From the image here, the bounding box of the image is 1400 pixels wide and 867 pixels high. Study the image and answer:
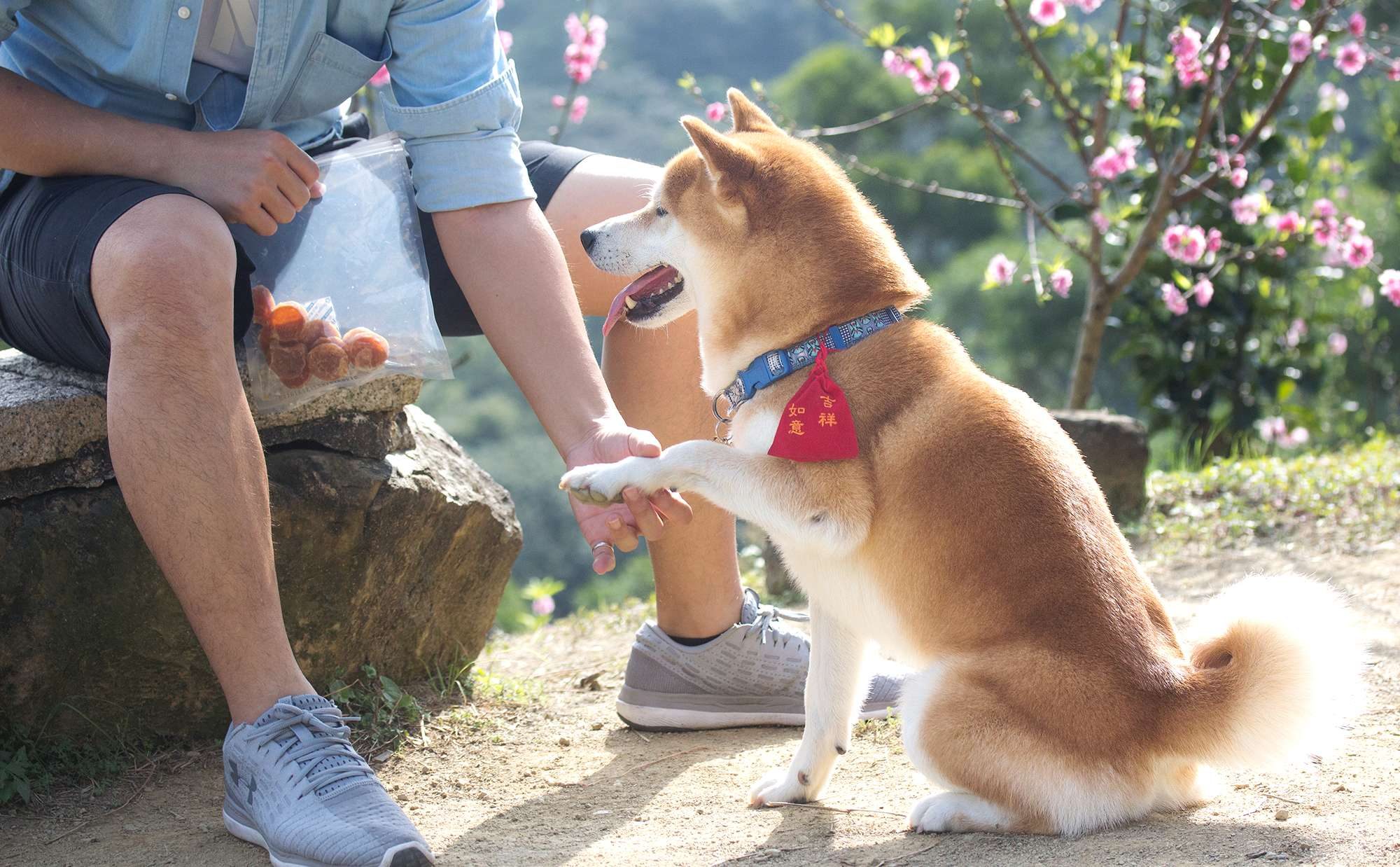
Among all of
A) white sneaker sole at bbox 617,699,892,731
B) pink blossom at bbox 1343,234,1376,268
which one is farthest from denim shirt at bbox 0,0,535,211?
pink blossom at bbox 1343,234,1376,268

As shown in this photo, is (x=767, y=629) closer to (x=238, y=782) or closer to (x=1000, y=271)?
(x=238, y=782)

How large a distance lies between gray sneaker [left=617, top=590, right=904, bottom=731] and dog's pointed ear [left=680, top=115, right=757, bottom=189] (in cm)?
99

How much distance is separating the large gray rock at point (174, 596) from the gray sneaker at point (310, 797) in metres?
0.56

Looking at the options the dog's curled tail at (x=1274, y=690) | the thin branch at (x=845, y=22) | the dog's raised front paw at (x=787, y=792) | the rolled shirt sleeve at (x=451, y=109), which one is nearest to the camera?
the dog's curled tail at (x=1274, y=690)

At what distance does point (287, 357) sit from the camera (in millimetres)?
2334

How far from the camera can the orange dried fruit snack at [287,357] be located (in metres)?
2.33

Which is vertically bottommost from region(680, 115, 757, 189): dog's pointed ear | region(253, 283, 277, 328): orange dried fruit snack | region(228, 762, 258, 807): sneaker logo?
region(228, 762, 258, 807): sneaker logo

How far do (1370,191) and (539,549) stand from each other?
20.6 metres

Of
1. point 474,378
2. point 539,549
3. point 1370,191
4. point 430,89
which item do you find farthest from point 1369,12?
point 474,378

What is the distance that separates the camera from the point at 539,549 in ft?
101

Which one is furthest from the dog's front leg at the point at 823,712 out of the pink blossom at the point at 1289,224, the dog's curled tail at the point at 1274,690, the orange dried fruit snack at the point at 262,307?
the pink blossom at the point at 1289,224

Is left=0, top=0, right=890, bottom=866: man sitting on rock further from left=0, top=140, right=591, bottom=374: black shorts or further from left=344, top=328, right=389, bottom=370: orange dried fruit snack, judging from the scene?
left=344, top=328, right=389, bottom=370: orange dried fruit snack

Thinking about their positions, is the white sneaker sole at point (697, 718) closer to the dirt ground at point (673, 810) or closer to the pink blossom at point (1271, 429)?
the dirt ground at point (673, 810)

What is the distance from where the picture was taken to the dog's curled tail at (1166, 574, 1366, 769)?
188cm
